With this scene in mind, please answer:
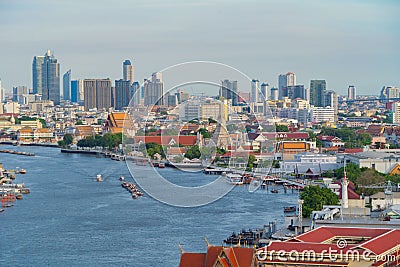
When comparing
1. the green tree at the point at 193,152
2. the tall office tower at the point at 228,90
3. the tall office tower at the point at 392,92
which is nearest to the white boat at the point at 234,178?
the green tree at the point at 193,152

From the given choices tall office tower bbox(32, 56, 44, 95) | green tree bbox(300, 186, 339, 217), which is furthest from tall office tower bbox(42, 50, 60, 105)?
green tree bbox(300, 186, 339, 217)

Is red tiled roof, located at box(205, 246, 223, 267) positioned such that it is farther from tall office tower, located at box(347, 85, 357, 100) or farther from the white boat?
tall office tower, located at box(347, 85, 357, 100)

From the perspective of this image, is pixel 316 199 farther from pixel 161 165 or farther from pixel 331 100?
pixel 331 100

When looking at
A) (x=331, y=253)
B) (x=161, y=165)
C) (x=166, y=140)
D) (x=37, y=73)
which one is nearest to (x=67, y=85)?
(x=37, y=73)

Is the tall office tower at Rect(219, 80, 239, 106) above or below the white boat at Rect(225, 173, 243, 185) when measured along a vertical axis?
above

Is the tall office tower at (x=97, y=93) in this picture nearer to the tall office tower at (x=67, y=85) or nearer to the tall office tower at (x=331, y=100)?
the tall office tower at (x=331, y=100)

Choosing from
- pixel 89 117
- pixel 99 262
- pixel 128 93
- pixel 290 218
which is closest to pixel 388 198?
pixel 290 218
